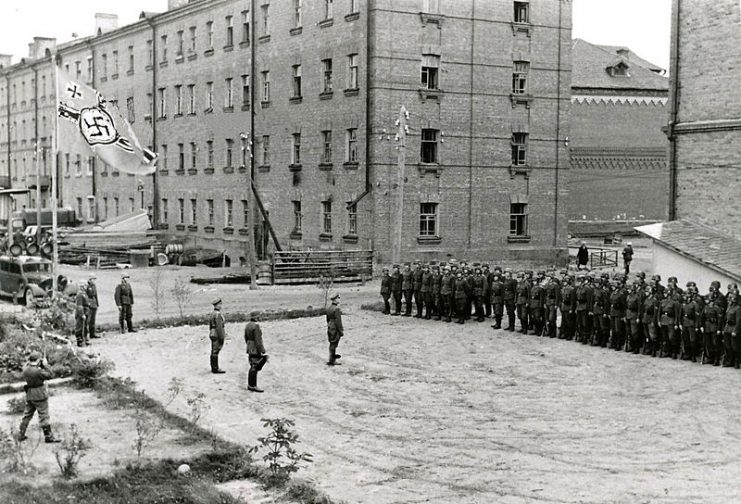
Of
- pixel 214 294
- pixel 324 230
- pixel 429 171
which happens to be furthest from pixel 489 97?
pixel 214 294

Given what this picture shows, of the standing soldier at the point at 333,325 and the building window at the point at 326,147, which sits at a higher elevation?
the building window at the point at 326,147

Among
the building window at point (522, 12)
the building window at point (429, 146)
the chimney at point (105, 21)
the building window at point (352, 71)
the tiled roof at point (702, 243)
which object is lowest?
the tiled roof at point (702, 243)

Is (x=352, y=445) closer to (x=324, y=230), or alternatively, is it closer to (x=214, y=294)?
(x=214, y=294)

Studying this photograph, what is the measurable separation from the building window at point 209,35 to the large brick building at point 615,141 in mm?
20809

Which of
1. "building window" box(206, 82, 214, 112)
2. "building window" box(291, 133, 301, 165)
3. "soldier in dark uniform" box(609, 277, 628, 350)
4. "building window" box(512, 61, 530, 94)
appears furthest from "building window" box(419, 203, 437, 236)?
"soldier in dark uniform" box(609, 277, 628, 350)

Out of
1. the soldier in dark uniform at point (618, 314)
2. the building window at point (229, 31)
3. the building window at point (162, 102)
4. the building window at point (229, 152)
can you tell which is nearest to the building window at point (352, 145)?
the building window at point (229, 152)

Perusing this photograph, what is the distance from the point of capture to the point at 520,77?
1521 inches

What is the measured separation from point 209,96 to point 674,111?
2654 cm

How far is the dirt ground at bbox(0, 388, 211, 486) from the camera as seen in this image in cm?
1212

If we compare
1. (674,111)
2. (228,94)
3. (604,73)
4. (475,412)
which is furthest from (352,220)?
(604,73)

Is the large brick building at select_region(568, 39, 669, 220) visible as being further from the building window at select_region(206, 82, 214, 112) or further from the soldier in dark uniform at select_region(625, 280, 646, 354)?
the soldier in dark uniform at select_region(625, 280, 646, 354)

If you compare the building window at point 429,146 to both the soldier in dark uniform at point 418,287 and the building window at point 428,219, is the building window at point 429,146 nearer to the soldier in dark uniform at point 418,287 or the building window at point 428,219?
the building window at point 428,219

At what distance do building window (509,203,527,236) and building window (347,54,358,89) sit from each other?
333 inches

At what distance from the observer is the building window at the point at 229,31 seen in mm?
45125
